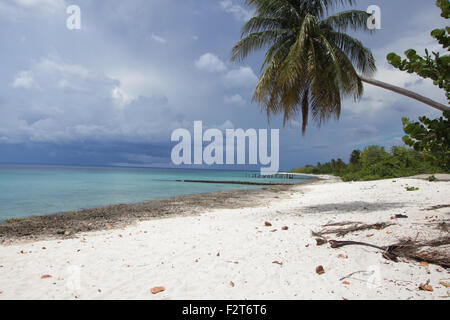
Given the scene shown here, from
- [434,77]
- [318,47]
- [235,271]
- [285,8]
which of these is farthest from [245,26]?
[235,271]

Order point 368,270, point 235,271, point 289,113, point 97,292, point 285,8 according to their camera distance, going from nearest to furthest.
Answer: point 97,292 < point 368,270 < point 235,271 < point 285,8 < point 289,113

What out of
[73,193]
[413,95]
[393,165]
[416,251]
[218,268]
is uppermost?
[413,95]

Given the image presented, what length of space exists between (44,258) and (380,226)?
6520 millimetres

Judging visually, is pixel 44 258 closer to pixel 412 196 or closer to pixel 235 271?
pixel 235 271

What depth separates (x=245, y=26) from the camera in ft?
35.1

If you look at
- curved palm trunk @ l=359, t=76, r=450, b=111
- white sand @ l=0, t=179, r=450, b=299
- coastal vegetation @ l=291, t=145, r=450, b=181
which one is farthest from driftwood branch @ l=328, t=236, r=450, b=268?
coastal vegetation @ l=291, t=145, r=450, b=181

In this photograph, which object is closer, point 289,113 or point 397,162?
point 289,113

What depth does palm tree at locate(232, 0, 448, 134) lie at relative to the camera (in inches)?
360

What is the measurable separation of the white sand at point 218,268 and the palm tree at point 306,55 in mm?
5614

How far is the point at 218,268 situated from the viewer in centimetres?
383

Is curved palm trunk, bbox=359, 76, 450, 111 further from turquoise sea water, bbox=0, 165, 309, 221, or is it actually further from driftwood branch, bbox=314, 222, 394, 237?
turquoise sea water, bbox=0, 165, 309, 221

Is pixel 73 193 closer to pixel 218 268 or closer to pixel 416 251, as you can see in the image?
pixel 218 268

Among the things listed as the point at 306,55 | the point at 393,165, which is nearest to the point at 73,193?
the point at 306,55

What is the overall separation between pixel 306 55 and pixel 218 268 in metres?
8.61
